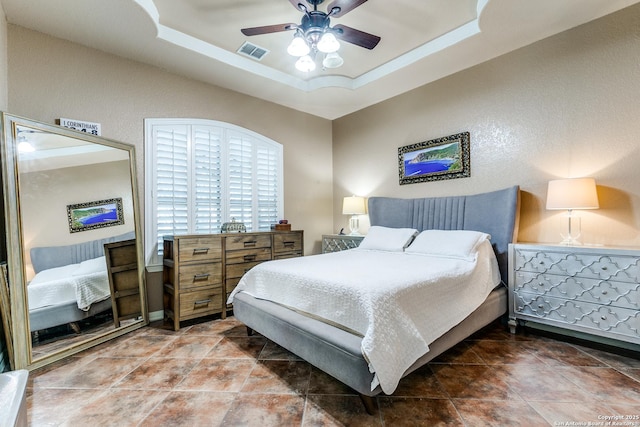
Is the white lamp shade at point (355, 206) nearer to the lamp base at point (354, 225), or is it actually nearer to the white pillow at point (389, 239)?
the lamp base at point (354, 225)

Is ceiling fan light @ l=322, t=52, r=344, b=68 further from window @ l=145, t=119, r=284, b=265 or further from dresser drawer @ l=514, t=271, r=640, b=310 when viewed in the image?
dresser drawer @ l=514, t=271, r=640, b=310

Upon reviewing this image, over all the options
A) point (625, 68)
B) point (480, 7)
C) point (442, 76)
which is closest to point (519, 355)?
point (625, 68)

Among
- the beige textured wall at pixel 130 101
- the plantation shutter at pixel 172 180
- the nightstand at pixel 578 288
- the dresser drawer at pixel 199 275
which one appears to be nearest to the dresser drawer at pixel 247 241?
the dresser drawer at pixel 199 275

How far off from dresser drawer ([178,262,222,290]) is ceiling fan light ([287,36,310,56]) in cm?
224

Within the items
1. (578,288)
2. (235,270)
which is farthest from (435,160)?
(235,270)

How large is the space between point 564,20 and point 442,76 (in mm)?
1188

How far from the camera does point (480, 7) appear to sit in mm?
2422

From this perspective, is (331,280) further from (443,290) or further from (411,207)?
(411,207)

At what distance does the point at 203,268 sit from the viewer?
3.00 m

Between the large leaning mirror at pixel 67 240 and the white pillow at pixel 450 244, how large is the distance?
9.78ft

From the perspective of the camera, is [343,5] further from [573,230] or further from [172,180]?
[573,230]

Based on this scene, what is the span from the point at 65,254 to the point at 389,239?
311 centimetres

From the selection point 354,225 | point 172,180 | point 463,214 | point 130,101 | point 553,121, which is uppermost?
point 130,101

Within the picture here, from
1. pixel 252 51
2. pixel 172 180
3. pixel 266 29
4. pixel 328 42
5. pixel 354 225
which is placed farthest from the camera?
pixel 354 225
